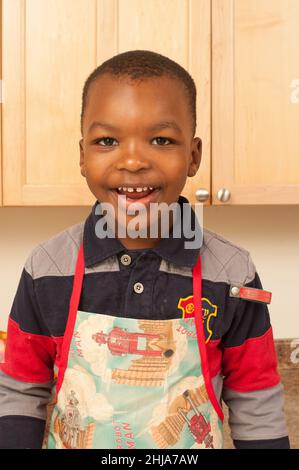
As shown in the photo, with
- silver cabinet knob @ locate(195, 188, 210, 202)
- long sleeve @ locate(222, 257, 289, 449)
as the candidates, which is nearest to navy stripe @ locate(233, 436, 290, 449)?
long sleeve @ locate(222, 257, 289, 449)

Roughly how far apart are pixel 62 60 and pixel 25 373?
748 millimetres

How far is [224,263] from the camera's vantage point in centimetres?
84

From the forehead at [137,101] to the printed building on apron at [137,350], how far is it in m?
0.18

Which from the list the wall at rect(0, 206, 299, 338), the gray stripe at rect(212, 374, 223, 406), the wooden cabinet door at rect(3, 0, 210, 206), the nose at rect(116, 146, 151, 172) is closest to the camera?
the nose at rect(116, 146, 151, 172)

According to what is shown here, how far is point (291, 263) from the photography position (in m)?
1.66

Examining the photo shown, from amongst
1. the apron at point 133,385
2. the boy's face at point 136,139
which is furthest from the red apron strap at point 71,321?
the boy's face at point 136,139

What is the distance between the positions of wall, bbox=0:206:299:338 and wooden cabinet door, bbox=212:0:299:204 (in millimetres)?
309

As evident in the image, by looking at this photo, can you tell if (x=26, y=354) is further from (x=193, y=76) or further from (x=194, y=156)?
(x=193, y=76)

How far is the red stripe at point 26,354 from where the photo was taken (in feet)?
2.61

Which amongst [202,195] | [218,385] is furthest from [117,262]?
[202,195]

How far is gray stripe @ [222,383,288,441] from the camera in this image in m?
0.80

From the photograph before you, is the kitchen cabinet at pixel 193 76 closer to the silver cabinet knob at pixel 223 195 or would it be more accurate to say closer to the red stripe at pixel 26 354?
the silver cabinet knob at pixel 223 195

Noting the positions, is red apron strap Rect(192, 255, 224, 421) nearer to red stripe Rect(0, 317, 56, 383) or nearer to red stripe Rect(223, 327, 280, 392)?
red stripe Rect(223, 327, 280, 392)

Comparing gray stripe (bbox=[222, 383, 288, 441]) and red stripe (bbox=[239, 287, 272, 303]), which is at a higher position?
red stripe (bbox=[239, 287, 272, 303])
